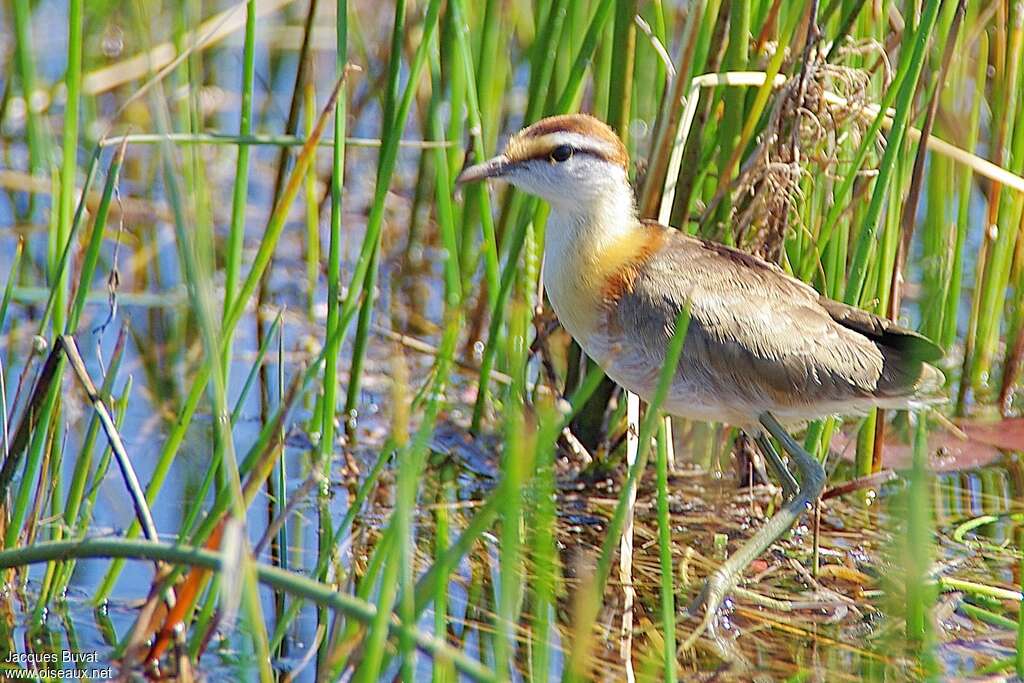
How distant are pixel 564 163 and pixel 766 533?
3.52ft

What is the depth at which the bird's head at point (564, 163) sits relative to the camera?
3.89 metres

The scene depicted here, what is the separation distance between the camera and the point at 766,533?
12.9ft

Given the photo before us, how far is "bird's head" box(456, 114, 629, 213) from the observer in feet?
12.8

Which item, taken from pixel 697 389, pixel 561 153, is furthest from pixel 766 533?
pixel 561 153

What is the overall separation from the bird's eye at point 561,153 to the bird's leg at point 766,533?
826 mm

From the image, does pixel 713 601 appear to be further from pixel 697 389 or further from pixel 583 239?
pixel 583 239

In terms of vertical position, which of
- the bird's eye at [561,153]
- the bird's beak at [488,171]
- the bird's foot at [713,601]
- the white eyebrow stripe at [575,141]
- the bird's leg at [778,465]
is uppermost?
the white eyebrow stripe at [575,141]

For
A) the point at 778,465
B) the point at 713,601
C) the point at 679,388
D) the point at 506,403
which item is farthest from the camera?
the point at 506,403

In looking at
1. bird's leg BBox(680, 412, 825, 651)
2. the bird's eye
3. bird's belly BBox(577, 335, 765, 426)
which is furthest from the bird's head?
bird's leg BBox(680, 412, 825, 651)

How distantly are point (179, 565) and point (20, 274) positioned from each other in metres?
3.40

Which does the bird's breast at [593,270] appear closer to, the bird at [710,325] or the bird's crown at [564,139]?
the bird at [710,325]

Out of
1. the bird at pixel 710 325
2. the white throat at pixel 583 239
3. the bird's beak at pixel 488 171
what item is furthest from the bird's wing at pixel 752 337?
the bird's beak at pixel 488 171

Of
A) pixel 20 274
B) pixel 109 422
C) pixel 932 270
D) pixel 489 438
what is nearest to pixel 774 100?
pixel 932 270

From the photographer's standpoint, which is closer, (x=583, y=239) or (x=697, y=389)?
(x=697, y=389)
